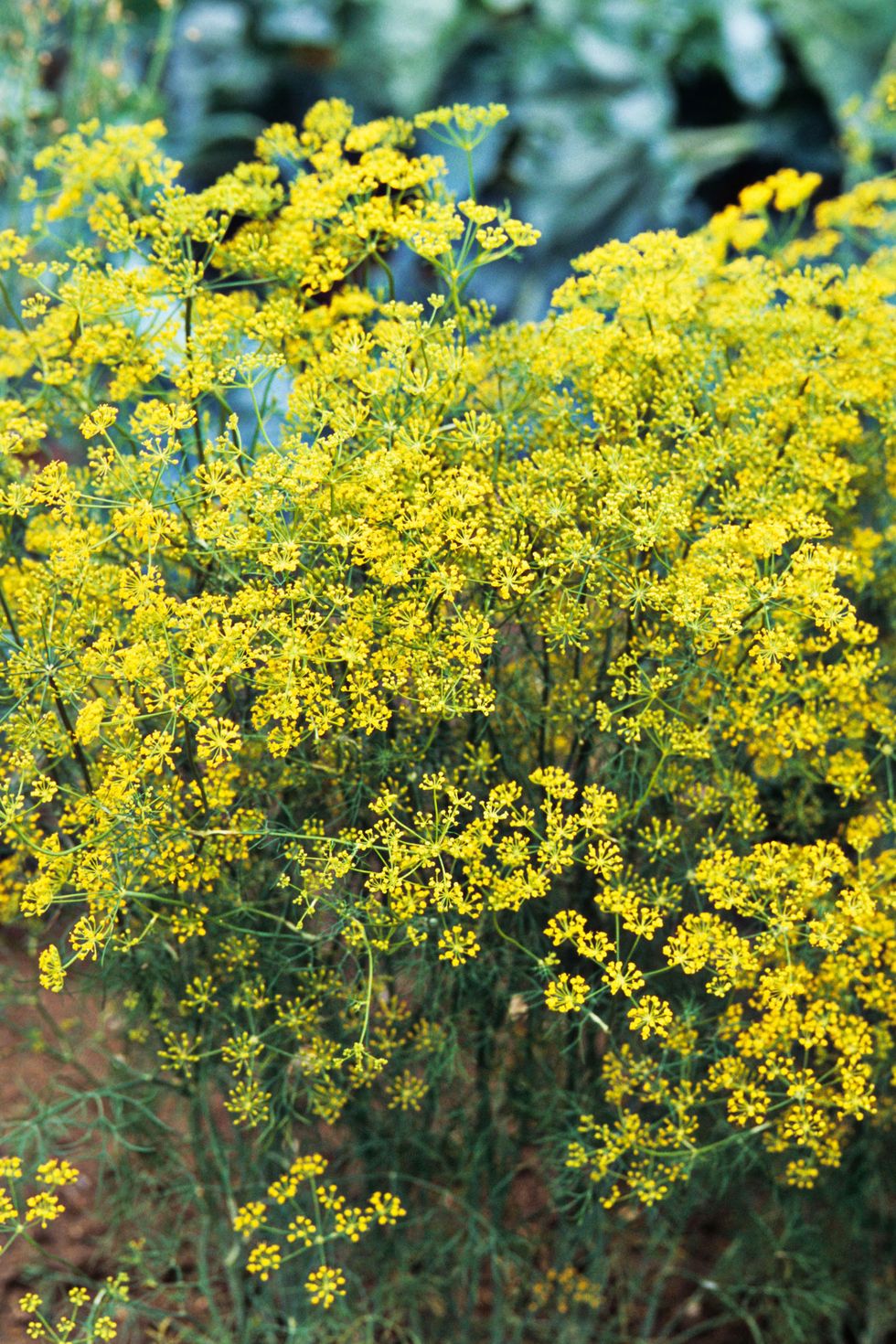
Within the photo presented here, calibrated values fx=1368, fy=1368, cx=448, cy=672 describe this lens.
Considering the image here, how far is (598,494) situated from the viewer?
6.95 ft

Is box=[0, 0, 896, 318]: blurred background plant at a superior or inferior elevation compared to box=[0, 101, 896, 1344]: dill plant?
superior

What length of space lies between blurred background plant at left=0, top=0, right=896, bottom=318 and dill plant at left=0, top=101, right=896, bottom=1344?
4.07 meters

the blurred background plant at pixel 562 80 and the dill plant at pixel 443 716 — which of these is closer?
the dill plant at pixel 443 716

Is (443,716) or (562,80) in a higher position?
(562,80)

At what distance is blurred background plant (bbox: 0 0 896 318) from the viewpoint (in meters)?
6.39

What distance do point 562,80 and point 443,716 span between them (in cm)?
541

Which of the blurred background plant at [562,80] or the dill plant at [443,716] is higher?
the blurred background plant at [562,80]

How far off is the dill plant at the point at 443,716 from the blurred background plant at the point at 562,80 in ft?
13.3

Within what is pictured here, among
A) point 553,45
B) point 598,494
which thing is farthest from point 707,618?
point 553,45

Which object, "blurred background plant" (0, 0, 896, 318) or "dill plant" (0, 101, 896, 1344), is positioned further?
"blurred background plant" (0, 0, 896, 318)

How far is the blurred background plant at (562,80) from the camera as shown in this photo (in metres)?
6.39

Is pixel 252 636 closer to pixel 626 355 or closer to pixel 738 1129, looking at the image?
pixel 626 355

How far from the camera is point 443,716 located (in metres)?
2.04

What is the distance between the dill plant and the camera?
195 cm
